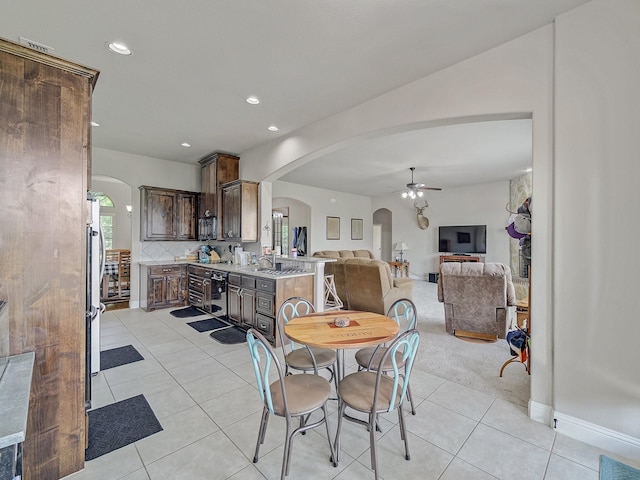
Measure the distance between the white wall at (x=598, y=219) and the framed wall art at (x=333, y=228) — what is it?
7662mm

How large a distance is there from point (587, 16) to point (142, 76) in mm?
3758

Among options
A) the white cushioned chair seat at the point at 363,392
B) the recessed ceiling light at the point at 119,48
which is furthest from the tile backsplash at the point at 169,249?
the white cushioned chair seat at the point at 363,392

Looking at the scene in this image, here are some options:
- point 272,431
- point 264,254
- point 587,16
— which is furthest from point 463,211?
point 272,431

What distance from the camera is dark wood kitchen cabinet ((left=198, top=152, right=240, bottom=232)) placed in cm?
551

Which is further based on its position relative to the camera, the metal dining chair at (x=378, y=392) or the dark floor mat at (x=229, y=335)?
the dark floor mat at (x=229, y=335)

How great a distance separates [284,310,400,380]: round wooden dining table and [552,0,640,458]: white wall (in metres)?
1.27

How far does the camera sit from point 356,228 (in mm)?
10531

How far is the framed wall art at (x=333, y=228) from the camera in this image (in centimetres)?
965

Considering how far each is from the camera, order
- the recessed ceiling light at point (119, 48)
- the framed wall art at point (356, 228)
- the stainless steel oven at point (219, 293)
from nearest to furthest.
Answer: the recessed ceiling light at point (119, 48) → the stainless steel oven at point (219, 293) → the framed wall art at point (356, 228)

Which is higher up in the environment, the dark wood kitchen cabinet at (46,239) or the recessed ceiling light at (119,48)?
the recessed ceiling light at (119,48)

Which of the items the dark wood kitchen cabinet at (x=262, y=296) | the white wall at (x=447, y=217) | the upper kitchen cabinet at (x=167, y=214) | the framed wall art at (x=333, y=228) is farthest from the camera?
the framed wall art at (x=333, y=228)

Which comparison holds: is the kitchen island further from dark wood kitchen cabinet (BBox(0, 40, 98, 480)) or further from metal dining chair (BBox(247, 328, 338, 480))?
dark wood kitchen cabinet (BBox(0, 40, 98, 480))

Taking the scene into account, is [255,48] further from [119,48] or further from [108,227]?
[108,227]

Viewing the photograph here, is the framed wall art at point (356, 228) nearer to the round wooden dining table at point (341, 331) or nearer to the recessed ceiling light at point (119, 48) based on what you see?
the round wooden dining table at point (341, 331)
